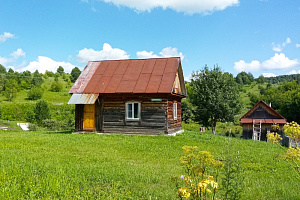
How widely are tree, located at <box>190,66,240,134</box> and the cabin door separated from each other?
15.7m

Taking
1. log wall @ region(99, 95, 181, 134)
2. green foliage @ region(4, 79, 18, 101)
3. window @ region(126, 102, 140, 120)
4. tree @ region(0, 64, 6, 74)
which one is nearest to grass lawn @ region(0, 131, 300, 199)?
log wall @ region(99, 95, 181, 134)

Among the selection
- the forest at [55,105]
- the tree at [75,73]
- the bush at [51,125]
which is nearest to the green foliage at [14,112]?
the forest at [55,105]

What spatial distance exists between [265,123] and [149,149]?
77.0 feet

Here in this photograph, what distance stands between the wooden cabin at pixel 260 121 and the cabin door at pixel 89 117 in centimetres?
2066

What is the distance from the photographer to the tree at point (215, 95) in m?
29.2

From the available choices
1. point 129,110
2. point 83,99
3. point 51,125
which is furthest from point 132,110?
point 51,125

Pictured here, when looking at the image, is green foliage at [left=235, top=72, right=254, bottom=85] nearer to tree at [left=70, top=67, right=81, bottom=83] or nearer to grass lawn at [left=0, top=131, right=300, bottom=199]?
tree at [left=70, top=67, right=81, bottom=83]

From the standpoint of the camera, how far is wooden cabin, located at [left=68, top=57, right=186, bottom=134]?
57.9ft

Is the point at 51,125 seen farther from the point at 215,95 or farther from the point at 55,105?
the point at 215,95

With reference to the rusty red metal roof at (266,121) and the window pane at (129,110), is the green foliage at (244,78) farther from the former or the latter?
the window pane at (129,110)

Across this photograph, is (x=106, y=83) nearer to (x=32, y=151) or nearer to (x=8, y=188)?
(x=32, y=151)

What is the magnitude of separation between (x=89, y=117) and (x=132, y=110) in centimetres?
359

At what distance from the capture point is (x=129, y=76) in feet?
63.9

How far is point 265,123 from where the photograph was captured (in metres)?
30.2
